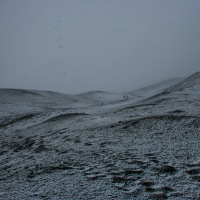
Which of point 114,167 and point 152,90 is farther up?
point 152,90

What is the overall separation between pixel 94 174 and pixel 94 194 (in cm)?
66

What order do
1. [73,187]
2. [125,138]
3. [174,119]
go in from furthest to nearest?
[174,119], [125,138], [73,187]

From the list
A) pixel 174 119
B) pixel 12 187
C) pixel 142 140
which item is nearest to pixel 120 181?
pixel 12 187

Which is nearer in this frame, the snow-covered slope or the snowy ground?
the snowy ground

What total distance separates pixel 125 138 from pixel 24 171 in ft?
9.10

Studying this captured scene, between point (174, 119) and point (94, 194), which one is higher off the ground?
point (174, 119)

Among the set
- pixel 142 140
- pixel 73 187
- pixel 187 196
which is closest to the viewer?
pixel 187 196

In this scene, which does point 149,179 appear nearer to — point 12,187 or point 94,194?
point 94,194

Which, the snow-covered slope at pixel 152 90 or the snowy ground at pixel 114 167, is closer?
the snowy ground at pixel 114 167

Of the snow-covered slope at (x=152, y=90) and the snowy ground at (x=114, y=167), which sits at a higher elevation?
the snow-covered slope at (x=152, y=90)

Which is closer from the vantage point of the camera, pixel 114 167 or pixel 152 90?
pixel 114 167

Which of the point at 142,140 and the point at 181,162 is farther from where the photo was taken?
the point at 142,140

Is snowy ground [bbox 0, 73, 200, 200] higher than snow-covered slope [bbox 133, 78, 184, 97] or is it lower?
lower

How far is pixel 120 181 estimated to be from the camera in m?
2.96
